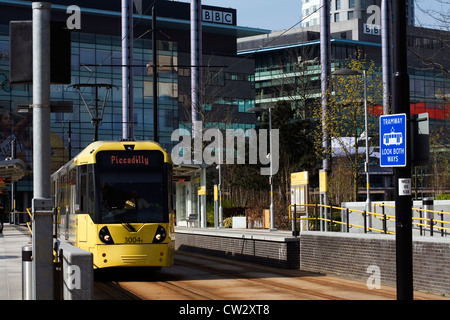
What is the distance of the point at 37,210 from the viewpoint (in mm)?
8406

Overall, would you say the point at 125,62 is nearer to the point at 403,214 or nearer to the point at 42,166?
the point at 403,214

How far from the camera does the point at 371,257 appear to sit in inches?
674

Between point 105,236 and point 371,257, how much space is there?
5911 mm

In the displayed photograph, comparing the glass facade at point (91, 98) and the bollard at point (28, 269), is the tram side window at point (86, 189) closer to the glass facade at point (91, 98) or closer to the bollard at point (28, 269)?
the bollard at point (28, 269)

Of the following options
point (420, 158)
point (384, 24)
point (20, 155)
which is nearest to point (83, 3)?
point (20, 155)

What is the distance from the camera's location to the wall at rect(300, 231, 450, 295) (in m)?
14.7

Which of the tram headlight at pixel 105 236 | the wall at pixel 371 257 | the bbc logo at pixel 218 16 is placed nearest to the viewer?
the wall at pixel 371 257

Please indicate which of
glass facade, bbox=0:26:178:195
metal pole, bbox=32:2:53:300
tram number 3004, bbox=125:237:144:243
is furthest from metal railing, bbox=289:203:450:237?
glass facade, bbox=0:26:178:195

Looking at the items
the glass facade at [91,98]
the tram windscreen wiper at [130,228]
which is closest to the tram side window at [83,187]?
the tram windscreen wiper at [130,228]

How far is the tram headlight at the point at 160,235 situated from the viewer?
60.2 ft

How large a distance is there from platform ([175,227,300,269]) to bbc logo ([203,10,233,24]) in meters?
69.9

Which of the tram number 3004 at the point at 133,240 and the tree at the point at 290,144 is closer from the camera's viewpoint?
the tram number 3004 at the point at 133,240

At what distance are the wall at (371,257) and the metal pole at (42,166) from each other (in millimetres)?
8290

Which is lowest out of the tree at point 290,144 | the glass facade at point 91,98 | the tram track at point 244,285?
the tram track at point 244,285
